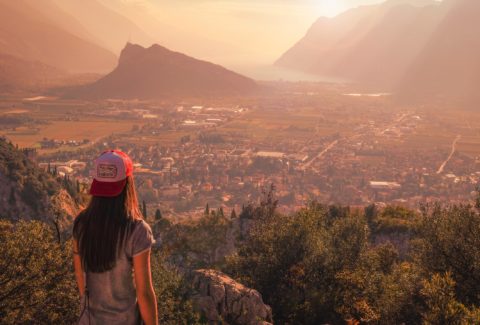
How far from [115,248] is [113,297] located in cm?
70

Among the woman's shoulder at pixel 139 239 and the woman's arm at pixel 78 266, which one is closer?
the woman's shoulder at pixel 139 239

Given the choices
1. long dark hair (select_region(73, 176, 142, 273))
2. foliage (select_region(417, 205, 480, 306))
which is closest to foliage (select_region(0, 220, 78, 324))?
long dark hair (select_region(73, 176, 142, 273))

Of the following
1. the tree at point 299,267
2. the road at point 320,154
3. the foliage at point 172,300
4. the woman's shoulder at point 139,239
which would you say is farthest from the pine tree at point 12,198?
the road at point 320,154

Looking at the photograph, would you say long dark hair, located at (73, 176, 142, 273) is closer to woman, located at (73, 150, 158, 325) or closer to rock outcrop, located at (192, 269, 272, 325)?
woman, located at (73, 150, 158, 325)

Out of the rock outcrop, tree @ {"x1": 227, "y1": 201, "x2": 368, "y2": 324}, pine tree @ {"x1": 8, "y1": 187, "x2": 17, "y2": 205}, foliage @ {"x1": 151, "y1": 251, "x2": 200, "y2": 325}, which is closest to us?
foliage @ {"x1": 151, "y1": 251, "x2": 200, "y2": 325}

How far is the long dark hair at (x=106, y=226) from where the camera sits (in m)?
5.20

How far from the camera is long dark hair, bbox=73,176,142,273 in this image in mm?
5195

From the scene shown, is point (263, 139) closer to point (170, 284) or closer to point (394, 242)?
point (394, 242)

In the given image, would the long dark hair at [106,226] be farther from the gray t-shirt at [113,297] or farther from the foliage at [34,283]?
the foliage at [34,283]

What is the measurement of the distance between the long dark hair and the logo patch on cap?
213mm

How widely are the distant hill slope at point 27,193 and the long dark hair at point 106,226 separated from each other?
182 feet

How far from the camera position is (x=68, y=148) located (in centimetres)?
13388

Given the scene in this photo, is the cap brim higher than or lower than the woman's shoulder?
higher

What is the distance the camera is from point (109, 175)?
17.0 feet
